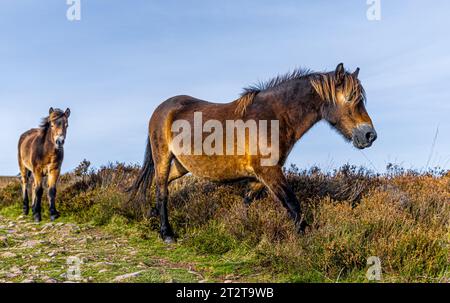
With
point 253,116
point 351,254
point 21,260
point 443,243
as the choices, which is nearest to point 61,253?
point 21,260

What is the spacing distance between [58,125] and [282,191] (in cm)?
649

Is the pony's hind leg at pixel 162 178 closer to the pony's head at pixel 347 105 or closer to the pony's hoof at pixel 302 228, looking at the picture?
the pony's hoof at pixel 302 228

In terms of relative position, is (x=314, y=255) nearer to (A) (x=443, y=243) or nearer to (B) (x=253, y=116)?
(A) (x=443, y=243)

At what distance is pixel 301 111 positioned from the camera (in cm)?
668

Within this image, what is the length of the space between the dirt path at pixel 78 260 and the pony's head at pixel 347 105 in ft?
9.81

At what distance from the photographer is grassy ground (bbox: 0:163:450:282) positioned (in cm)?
525

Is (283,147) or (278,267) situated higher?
(283,147)

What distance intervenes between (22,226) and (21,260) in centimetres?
417

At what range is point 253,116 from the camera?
6805 mm

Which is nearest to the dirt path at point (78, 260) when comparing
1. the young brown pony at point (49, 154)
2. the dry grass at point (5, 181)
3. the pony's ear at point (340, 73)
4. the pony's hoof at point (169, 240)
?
the pony's hoof at point (169, 240)

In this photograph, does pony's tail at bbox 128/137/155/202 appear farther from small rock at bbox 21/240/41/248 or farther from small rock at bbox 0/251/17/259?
small rock at bbox 0/251/17/259

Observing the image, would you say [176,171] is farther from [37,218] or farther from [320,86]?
[37,218]

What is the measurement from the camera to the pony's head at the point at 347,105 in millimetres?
6422
